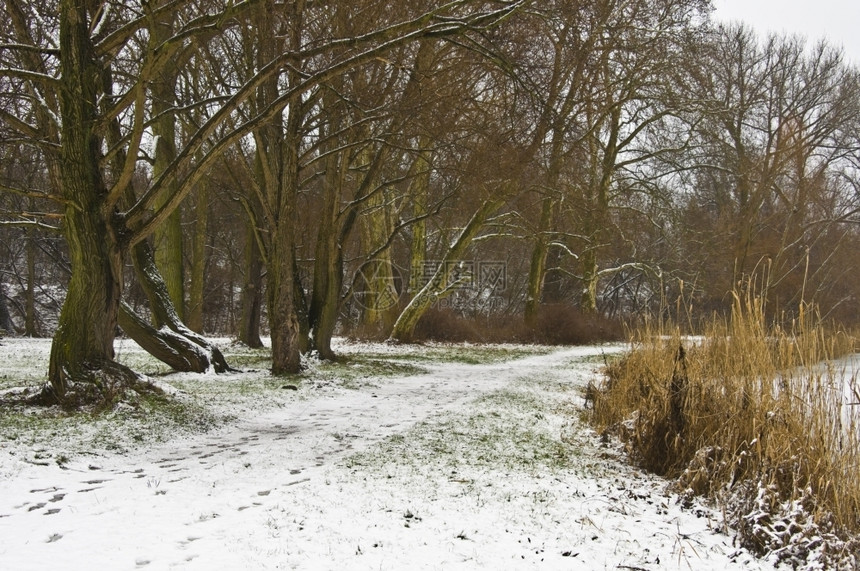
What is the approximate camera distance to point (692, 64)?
17516mm

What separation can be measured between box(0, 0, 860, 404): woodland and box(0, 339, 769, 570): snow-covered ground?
76.4 inches

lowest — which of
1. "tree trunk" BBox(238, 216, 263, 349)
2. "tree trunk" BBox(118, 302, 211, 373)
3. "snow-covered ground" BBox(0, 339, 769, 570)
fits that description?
"snow-covered ground" BBox(0, 339, 769, 570)

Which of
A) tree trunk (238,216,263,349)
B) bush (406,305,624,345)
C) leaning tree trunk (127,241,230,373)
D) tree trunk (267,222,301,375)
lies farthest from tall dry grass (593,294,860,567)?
bush (406,305,624,345)

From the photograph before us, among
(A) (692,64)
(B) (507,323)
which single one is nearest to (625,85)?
(A) (692,64)

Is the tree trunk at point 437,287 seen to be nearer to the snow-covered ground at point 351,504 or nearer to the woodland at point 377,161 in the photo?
the woodland at point 377,161

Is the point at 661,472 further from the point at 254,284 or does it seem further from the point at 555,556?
the point at 254,284

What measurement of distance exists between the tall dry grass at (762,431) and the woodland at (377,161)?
1.40 feet

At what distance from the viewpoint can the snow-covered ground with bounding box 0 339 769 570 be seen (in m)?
3.45

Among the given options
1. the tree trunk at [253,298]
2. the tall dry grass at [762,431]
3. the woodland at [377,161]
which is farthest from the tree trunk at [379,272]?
the tall dry grass at [762,431]

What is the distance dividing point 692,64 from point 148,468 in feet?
57.5

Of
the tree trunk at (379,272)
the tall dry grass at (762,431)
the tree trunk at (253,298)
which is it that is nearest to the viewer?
the tall dry grass at (762,431)

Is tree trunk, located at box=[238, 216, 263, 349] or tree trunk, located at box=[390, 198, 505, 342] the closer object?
tree trunk, located at box=[390, 198, 505, 342]

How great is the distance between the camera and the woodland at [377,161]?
723 cm

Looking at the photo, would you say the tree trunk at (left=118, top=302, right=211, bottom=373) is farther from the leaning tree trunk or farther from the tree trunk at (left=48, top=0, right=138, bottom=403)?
the tree trunk at (left=48, top=0, right=138, bottom=403)
